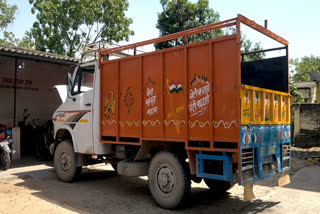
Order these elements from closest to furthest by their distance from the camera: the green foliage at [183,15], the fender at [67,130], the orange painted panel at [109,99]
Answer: the orange painted panel at [109,99], the fender at [67,130], the green foliage at [183,15]

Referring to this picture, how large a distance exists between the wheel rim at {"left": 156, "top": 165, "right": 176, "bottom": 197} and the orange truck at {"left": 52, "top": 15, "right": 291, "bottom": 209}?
0.06ft

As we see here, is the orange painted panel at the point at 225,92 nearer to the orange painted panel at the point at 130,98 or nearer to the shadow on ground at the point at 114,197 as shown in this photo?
the shadow on ground at the point at 114,197

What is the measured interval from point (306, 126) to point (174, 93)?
9811mm

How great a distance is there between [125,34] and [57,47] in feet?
17.2

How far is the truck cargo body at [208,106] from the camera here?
4559 mm

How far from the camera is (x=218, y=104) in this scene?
15.5 ft

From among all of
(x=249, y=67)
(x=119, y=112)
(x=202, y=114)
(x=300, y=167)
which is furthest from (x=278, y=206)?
(x=300, y=167)

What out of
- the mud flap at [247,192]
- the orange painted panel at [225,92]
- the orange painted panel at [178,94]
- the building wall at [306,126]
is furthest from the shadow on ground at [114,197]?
the building wall at [306,126]

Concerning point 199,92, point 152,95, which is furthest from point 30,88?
point 199,92

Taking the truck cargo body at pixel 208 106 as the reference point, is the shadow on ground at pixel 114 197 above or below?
below

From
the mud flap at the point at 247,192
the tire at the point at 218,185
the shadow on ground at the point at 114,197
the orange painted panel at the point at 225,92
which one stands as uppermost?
the orange painted panel at the point at 225,92

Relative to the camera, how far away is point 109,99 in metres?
6.52

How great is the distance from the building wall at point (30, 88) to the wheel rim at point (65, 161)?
5.00m

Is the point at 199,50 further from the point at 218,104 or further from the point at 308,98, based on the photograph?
the point at 308,98
